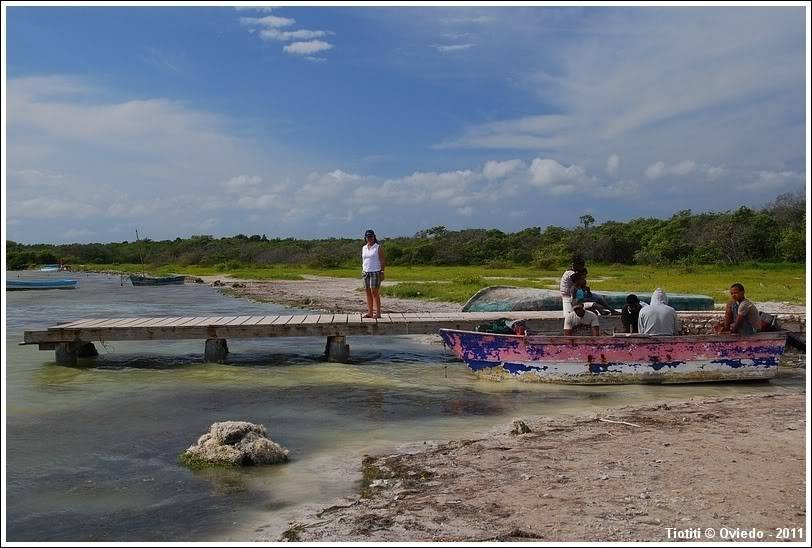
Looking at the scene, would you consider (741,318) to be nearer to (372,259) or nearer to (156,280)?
(372,259)

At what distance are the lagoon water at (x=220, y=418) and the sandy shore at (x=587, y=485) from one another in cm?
67

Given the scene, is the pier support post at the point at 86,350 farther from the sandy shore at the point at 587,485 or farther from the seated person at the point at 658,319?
the seated person at the point at 658,319

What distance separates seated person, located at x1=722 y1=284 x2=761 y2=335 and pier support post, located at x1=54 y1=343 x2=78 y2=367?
13265 millimetres

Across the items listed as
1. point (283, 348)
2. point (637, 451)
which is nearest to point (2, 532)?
point (637, 451)

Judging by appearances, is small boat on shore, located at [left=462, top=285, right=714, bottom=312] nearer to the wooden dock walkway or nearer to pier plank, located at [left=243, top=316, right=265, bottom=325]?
the wooden dock walkway

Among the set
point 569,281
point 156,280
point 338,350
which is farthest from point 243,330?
point 156,280

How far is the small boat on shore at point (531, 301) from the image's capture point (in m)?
17.6

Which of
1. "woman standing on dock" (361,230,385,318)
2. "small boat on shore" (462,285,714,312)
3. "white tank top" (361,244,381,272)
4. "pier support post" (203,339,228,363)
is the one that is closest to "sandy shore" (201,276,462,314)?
"small boat on shore" (462,285,714,312)

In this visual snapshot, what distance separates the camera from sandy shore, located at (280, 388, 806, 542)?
529 centimetres

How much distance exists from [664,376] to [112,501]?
29.5 ft

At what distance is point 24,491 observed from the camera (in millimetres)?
7184

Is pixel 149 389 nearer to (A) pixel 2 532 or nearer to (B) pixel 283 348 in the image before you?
(B) pixel 283 348

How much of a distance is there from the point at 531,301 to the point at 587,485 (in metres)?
11.6

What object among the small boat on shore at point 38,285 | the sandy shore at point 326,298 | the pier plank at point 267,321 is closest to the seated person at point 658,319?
the pier plank at point 267,321
